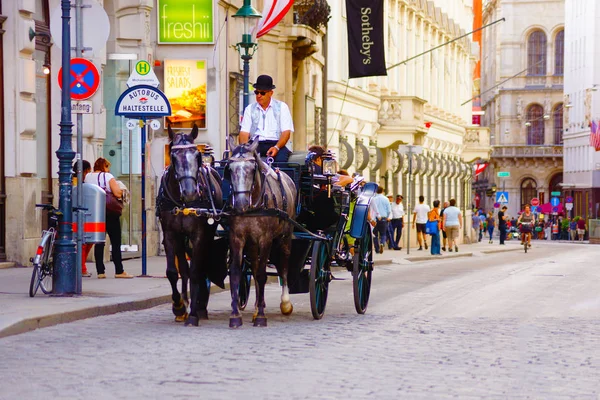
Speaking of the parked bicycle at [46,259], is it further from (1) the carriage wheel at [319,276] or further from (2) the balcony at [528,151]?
(2) the balcony at [528,151]

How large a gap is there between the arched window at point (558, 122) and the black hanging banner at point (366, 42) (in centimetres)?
9379

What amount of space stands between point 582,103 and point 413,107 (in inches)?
2569

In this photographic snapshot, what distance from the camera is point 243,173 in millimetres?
13906

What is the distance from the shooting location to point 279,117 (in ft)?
51.1

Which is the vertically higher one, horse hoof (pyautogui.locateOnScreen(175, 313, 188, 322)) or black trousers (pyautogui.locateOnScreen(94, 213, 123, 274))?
black trousers (pyautogui.locateOnScreen(94, 213, 123, 274))

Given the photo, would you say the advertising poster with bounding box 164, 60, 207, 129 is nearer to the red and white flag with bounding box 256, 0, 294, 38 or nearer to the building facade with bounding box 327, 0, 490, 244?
the red and white flag with bounding box 256, 0, 294, 38

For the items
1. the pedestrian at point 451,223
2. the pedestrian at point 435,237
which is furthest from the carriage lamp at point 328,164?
the pedestrian at point 451,223

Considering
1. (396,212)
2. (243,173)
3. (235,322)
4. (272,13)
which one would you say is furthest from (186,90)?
(396,212)

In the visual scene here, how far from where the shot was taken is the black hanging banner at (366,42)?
4000cm

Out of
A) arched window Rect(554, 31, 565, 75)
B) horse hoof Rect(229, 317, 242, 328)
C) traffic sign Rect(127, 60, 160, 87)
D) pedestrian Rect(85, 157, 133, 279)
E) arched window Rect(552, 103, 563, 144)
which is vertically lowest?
horse hoof Rect(229, 317, 242, 328)

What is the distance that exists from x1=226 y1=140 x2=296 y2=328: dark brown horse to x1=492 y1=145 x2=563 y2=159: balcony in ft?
386

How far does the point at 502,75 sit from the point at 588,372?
12388 centimetres

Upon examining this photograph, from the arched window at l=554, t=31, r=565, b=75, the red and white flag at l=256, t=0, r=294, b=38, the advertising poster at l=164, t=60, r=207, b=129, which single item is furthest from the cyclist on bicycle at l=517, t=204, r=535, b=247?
the arched window at l=554, t=31, r=565, b=75

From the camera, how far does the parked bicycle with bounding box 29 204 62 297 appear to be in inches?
653
